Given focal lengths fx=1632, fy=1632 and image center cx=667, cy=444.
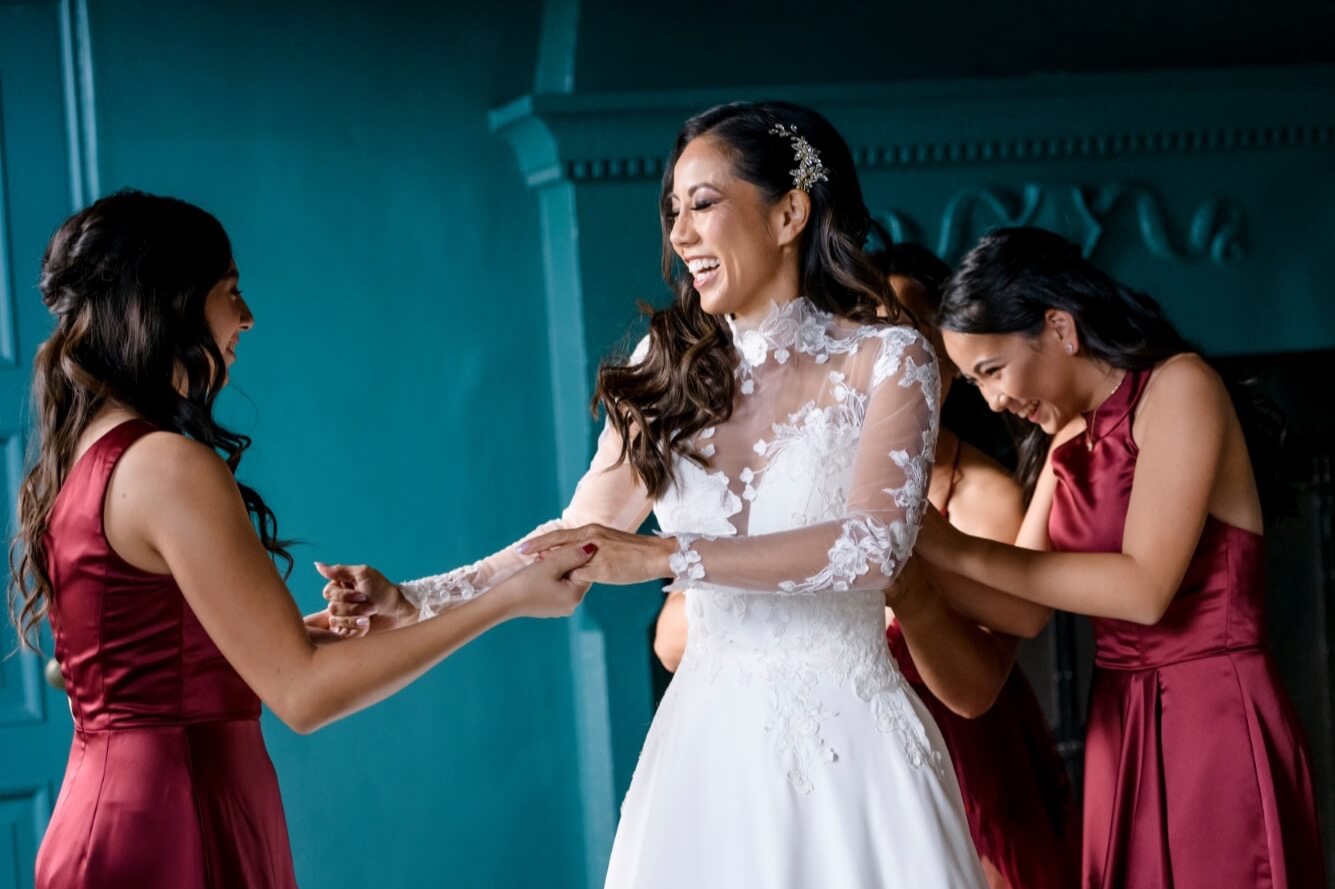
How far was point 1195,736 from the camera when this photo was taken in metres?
2.62

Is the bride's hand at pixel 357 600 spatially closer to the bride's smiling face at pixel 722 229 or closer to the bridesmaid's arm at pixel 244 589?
the bridesmaid's arm at pixel 244 589

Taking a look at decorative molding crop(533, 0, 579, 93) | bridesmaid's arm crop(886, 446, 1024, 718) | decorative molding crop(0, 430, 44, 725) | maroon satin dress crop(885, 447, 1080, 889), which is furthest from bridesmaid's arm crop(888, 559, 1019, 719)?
decorative molding crop(0, 430, 44, 725)

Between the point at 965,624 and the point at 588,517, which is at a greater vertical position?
the point at 588,517

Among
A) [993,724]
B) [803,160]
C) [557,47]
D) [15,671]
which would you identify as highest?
[557,47]

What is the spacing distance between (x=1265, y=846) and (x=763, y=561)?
1.07 meters

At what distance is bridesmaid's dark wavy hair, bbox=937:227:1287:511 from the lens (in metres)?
2.73

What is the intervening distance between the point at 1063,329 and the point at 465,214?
150 centimetres

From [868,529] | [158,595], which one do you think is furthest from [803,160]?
[158,595]

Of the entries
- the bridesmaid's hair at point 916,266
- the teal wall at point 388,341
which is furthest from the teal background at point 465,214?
the bridesmaid's hair at point 916,266

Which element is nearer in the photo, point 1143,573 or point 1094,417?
point 1143,573

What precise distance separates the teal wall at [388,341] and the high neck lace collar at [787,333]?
55.4 inches

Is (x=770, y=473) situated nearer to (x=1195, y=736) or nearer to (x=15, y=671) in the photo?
(x=1195, y=736)

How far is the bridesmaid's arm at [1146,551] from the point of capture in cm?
254

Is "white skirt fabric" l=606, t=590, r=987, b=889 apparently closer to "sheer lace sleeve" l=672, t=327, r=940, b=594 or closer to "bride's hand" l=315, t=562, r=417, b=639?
"sheer lace sleeve" l=672, t=327, r=940, b=594
